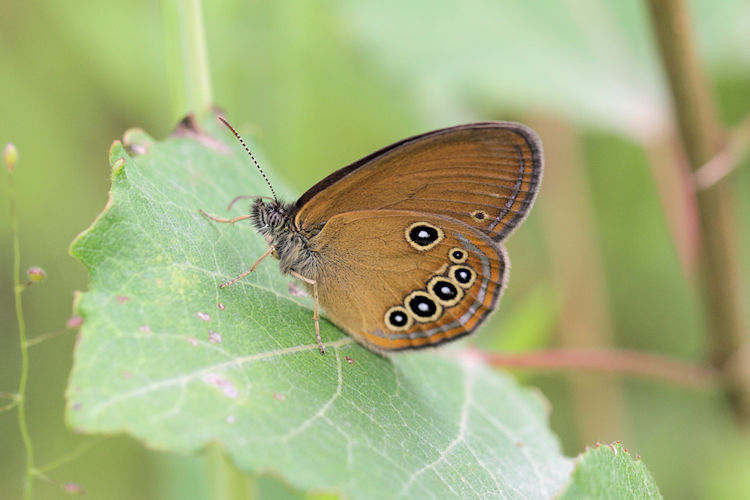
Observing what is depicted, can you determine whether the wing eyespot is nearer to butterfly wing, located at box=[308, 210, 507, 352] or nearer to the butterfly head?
butterfly wing, located at box=[308, 210, 507, 352]

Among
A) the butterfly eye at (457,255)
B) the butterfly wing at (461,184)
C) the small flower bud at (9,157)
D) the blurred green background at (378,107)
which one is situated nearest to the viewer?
the small flower bud at (9,157)

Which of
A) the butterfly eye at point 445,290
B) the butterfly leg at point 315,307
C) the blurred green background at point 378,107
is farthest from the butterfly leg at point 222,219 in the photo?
the blurred green background at point 378,107

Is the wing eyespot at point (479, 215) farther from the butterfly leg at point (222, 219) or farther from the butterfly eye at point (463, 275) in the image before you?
the butterfly leg at point (222, 219)

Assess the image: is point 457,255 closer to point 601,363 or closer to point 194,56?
point 601,363

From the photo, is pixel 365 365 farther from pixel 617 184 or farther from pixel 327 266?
pixel 617 184

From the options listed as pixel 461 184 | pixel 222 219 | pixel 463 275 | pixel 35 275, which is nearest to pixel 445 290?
pixel 463 275

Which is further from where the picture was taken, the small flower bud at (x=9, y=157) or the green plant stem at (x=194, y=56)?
the green plant stem at (x=194, y=56)

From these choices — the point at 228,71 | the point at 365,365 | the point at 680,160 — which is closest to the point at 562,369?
the point at 680,160
